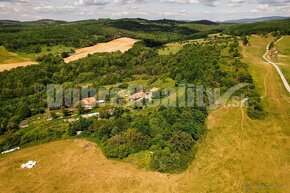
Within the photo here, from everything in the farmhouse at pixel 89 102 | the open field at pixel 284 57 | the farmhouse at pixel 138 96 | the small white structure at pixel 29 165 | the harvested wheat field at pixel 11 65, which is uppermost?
the open field at pixel 284 57

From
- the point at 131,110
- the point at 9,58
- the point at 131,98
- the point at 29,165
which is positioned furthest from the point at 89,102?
the point at 9,58

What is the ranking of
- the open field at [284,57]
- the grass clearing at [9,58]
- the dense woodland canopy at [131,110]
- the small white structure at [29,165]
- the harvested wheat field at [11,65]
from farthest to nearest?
the grass clearing at [9,58]
the harvested wheat field at [11,65]
the open field at [284,57]
the dense woodland canopy at [131,110]
the small white structure at [29,165]

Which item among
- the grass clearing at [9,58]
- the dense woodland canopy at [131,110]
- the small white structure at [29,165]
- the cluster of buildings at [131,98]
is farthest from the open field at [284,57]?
the grass clearing at [9,58]

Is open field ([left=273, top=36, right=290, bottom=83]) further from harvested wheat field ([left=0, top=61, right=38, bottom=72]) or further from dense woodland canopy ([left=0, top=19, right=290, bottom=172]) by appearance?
harvested wheat field ([left=0, top=61, right=38, bottom=72])

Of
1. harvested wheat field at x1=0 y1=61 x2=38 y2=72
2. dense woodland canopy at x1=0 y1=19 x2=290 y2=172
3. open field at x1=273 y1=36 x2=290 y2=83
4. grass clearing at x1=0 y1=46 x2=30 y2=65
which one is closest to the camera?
dense woodland canopy at x1=0 y1=19 x2=290 y2=172

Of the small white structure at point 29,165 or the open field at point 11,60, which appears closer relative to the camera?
the small white structure at point 29,165

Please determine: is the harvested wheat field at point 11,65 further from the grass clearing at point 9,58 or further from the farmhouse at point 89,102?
the farmhouse at point 89,102

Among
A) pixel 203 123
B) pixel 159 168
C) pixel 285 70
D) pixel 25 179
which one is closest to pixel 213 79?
pixel 203 123

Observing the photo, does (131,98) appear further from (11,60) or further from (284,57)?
(11,60)

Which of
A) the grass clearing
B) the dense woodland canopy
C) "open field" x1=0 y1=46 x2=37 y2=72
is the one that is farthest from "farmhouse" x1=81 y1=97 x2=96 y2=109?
the grass clearing
